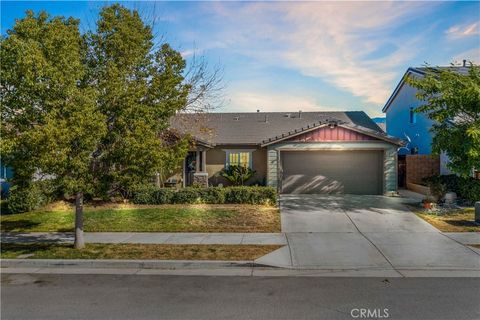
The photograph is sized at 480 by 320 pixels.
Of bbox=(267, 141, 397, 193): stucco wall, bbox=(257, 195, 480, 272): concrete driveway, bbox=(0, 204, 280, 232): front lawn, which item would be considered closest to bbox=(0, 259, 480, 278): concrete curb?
bbox=(257, 195, 480, 272): concrete driveway

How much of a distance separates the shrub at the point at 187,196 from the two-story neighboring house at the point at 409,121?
1159 centimetres

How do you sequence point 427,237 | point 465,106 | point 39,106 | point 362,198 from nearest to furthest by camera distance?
1. point 39,106
2. point 427,237
3. point 465,106
4. point 362,198

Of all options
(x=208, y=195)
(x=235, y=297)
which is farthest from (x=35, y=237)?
(x=235, y=297)

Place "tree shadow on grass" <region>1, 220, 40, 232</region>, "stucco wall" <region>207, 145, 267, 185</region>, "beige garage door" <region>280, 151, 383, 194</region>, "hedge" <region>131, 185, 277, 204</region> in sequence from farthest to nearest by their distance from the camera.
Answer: "stucco wall" <region>207, 145, 267, 185</region>
"beige garage door" <region>280, 151, 383, 194</region>
"hedge" <region>131, 185, 277, 204</region>
"tree shadow on grass" <region>1, 220, 40, 232</region>

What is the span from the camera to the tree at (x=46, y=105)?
9078 mm

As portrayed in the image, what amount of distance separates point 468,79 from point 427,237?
242 inches

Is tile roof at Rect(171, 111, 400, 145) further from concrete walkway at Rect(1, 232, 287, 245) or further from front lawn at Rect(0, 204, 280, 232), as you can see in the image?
concrete walkway at Rect(1, 232, 287, 245)

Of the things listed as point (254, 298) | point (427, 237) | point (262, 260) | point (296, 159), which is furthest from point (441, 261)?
point (296, 159)

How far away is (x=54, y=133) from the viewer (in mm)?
9000

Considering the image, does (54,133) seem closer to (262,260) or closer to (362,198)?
(262,260)

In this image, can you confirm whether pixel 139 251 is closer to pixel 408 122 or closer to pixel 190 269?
pixel 190 269
